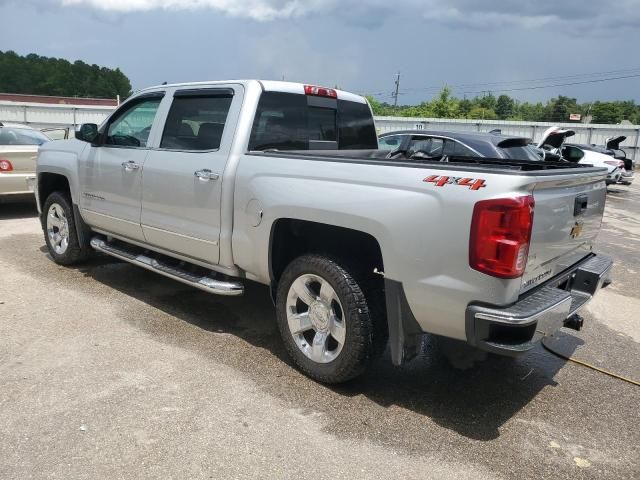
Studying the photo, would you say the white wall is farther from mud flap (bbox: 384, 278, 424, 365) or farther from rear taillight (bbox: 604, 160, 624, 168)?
mud flap (bbox: 384, 278, 424, 365)

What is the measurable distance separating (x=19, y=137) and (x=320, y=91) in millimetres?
6517

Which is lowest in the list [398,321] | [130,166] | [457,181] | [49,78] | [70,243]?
[70,243]

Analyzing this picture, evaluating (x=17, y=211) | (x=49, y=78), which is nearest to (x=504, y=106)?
(x=49, y=78)

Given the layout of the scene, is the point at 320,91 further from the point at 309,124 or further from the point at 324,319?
the point at 324,319

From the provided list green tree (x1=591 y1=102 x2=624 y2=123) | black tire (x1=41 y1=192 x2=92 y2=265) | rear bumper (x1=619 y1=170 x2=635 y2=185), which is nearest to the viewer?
black tire (x1=41 y1=192 x2=92 y2=265)

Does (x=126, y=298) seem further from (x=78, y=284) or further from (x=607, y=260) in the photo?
(x=607, y=260)

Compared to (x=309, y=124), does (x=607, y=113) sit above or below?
above

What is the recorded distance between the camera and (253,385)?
3.66 metres

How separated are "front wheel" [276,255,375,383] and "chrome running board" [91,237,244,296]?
50 centimetres

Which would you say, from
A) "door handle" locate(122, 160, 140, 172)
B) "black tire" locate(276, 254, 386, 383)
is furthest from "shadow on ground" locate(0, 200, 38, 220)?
"black tire" locate(276, 254, 386, 383)

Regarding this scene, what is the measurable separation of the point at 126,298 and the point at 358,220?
302cm

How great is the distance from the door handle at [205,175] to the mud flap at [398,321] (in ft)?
5.40

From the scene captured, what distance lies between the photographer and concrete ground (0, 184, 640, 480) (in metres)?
2.85

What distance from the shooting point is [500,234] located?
2771 millimetres
